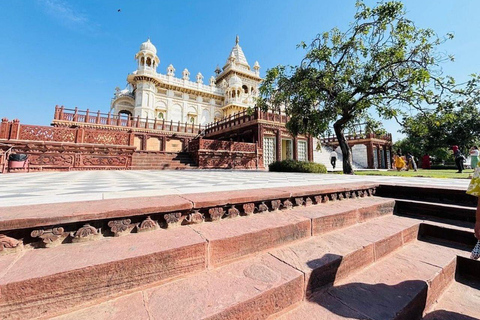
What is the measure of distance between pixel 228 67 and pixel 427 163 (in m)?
31.8

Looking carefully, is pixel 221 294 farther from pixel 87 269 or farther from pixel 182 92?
pixel 182 92

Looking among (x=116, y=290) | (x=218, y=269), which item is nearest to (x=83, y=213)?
(x=116, y=290)

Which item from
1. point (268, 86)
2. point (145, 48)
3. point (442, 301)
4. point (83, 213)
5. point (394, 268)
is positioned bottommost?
point (442, 301)

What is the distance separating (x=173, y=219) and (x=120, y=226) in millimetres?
338

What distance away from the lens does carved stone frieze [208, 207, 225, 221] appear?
1647mm

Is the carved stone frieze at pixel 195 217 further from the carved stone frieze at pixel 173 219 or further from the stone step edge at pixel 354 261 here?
the stone step edge at pixel 354 261

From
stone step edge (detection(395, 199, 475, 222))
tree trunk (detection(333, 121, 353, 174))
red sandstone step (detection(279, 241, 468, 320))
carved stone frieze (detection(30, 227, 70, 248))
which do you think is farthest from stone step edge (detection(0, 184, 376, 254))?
tree trunk (detection(333, 121, 353, 174))

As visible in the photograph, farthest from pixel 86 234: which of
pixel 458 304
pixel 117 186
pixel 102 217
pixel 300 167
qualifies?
pixel 300 167

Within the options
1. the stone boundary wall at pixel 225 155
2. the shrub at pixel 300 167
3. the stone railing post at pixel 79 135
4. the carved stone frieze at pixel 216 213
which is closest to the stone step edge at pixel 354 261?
the carved stone frieze at pixel 216 213

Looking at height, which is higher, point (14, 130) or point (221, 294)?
point (14, 130)

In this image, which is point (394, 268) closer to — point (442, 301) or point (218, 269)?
point (442, 301)

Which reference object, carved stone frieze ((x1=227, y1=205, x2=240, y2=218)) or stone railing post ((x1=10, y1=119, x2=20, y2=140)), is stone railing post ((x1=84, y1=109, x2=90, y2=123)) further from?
carved stone frieze ((x1=227, y1=205, x2=240, y2=218))

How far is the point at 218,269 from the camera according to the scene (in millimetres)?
1273

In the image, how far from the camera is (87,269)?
923 mm
